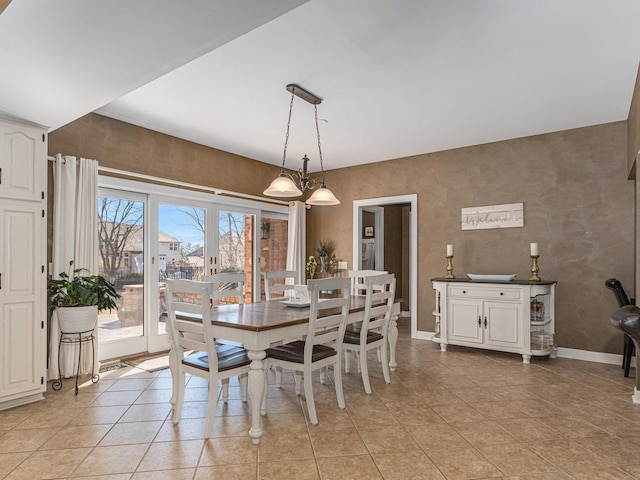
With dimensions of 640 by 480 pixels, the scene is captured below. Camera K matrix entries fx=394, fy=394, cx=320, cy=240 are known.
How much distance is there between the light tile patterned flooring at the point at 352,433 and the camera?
2.15 m

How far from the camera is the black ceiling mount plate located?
11.1 feet

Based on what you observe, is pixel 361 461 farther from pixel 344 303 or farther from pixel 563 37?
pixel 563 37

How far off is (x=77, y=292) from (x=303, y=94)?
104 inches

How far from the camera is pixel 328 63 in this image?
297cm

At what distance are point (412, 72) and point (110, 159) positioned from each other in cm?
317

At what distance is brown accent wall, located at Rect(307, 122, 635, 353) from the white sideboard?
313mm

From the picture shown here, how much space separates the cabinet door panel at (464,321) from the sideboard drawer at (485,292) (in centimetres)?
9

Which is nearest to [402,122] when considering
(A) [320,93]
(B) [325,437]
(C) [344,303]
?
(A) [320,93]

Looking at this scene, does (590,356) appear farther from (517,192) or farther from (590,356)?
(517,192)

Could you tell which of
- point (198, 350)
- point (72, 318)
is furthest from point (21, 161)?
point (198, 350)

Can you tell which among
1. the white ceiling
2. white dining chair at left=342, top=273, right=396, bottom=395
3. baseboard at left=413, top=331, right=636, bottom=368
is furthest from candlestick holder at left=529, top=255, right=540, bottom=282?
white dining chair at left=342, top=273, right=396, bottom=395

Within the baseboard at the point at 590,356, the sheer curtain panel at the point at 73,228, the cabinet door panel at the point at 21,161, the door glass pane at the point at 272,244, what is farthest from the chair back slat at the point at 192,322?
the baseboard at the point at 590,356

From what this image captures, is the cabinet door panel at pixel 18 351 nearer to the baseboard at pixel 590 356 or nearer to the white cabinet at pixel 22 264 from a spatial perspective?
the white cabinet at pixel 22 264

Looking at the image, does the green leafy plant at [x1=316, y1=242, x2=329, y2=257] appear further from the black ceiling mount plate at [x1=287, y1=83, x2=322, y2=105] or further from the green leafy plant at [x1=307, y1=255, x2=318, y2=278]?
the black ceiling mount plate at [x1=287, y1=83, x2=322, y2=105]
